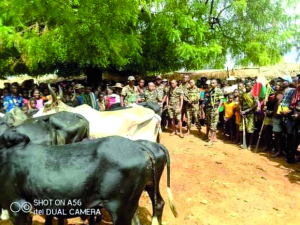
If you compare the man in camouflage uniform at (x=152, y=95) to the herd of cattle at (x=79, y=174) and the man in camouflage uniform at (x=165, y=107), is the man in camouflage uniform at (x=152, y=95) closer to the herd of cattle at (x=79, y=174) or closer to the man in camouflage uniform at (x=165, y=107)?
the man in camouflage uniform at (x=165, y=107)

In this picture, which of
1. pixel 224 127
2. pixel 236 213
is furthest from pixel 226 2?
pixel 236 213

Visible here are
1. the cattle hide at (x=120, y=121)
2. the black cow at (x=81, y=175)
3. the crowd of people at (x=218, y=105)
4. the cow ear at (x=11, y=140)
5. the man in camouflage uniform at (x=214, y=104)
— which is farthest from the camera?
the man in camouflage uniform at (x=214, y=104)

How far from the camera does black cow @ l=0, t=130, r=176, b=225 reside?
138 inches

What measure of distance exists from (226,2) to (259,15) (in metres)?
1.54

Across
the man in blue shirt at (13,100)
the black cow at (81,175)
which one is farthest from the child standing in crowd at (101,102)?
the black cow at (81,175)

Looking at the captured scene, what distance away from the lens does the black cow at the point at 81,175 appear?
352 centimetres

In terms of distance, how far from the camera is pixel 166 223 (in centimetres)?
519

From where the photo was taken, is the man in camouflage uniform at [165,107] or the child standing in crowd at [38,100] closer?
the child standing in crowd at [38,100]

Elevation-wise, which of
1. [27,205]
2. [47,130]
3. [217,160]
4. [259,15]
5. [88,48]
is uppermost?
[259,15]

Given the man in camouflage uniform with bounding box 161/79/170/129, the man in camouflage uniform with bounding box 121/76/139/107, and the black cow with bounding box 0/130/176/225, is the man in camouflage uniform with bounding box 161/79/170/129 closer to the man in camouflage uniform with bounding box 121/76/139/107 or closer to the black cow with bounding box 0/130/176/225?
the man in camouflage uniform with bounding box 121/76/139/107

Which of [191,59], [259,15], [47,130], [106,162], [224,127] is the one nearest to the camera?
[106,162]

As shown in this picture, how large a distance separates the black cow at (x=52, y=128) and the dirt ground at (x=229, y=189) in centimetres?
117

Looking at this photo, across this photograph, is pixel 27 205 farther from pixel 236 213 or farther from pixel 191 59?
pixel 191 59

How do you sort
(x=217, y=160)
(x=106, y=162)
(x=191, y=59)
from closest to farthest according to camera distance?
(x=106, y=162) < (x=217, y=160) < (x=191, y=59)
